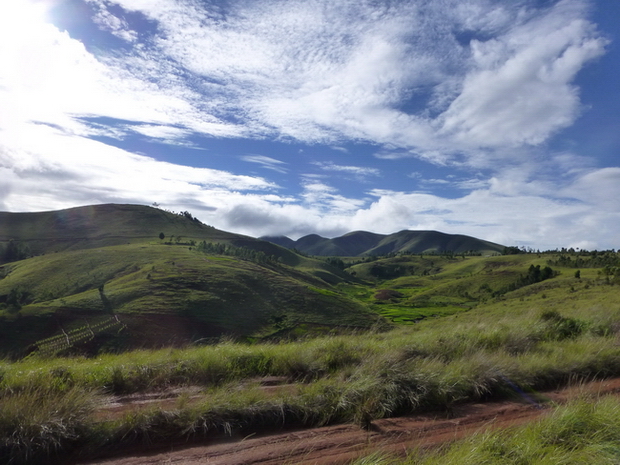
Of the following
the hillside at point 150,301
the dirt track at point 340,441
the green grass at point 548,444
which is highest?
the green grass at point 548,444

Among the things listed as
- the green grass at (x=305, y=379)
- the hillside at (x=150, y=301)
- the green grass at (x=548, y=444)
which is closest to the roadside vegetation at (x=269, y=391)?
the green grass at (x=305, y=379)

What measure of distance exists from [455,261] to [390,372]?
189881 millimetres

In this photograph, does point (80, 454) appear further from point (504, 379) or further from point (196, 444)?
point (504, 379)

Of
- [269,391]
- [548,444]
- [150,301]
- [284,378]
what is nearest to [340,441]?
[269,391]

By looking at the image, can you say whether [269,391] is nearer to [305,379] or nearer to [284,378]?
[284,378]

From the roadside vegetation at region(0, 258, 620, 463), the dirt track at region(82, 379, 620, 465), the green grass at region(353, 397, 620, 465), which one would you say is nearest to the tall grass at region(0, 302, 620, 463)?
the roadside vegetation at region(0, 258, 620, 463)

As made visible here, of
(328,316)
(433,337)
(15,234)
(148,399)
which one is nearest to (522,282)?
(328,316)

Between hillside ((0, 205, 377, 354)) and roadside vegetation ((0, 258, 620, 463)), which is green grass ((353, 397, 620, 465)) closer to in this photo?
roadside vegetation ((0, 258, 620, 463))

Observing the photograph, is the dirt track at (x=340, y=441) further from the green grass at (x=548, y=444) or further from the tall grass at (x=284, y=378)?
the green grass at (x=548, y=444)

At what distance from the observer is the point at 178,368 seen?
258 inches

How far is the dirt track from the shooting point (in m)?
4.18

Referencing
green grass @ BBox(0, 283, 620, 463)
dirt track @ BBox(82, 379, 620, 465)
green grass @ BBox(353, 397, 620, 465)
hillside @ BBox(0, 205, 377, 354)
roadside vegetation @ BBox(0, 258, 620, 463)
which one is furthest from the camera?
hillside @ BBox(0, 205, 377, 354)

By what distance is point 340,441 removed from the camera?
15.0ft

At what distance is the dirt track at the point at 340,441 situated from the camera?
418cm
